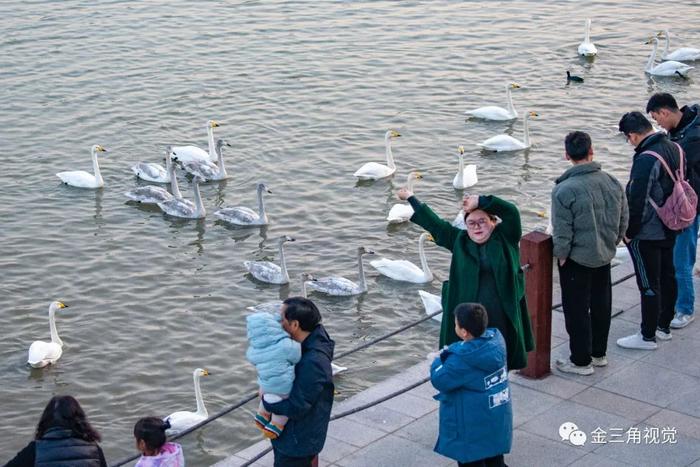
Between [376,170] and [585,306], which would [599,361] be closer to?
[585,306]

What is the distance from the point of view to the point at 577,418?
8.92 meters

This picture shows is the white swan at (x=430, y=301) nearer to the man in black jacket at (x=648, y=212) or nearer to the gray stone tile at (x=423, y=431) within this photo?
the man in black jacket at (x=648, y=212)

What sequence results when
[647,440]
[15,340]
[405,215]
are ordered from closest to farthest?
[647,440]
[15,340]
[405,215]

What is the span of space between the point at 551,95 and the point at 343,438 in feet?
54.1

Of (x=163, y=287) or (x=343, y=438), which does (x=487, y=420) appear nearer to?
(x=343, y=438)

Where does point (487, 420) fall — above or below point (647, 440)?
above

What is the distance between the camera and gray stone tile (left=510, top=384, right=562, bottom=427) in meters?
9.02

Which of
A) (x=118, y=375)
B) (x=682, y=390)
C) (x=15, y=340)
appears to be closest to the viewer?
(x=682, y=390)

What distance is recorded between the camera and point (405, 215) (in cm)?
1831

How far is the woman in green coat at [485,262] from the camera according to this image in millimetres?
7895

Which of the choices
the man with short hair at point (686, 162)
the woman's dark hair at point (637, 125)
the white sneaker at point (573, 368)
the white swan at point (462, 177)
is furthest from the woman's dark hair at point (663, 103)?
the white swan at point (462, 177)

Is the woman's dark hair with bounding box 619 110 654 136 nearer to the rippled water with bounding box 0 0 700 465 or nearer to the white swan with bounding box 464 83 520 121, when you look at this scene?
the rippled water with bounding box 0 0 700 465

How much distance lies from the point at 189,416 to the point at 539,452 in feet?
16.4

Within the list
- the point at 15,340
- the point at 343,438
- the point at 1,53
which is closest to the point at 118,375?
the point at 15,340
